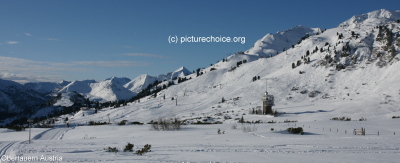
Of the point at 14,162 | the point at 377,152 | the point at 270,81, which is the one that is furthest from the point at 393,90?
the point at 14,162

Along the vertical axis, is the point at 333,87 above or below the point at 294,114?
above

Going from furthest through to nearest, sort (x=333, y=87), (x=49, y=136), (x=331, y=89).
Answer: (x=333, y=87) < (x=331, y=89) < (x=49, y=136)

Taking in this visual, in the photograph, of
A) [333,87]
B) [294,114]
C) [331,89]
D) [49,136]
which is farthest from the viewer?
[333,87]

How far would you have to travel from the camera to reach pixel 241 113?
200 ft

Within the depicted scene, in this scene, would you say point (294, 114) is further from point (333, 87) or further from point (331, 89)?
point (333, 87)

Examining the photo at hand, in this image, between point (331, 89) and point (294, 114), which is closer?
point (294, 114)

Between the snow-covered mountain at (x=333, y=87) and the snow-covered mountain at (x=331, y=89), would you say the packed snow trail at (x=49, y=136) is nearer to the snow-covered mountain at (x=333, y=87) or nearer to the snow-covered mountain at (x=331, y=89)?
the snow-covered mountain at (x=331, y=89)

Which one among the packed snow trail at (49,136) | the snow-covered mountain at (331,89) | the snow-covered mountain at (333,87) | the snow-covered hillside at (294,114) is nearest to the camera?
the snow-covered hillside at (294,114)

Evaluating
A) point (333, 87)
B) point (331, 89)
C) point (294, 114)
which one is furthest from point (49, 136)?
point (333, 87)

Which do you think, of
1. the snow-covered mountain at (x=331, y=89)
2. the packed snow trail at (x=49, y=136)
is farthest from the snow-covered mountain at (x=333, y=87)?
the packed snow trail at (x=49, y=136)

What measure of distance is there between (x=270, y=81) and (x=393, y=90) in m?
34.1

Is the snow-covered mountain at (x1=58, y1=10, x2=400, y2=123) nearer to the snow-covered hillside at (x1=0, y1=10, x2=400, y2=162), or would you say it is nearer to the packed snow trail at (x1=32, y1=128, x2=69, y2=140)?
the snow-covered hillside at (x1=0, y1=10, x2=400, y2=162)

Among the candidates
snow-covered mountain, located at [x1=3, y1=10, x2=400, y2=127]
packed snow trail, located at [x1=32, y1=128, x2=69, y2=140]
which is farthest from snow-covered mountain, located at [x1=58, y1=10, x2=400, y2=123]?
packed snow trail, located at [x1=32, y1=128, x2=69, y2=140]

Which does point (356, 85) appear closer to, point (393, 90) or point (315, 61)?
point (393, 90)
